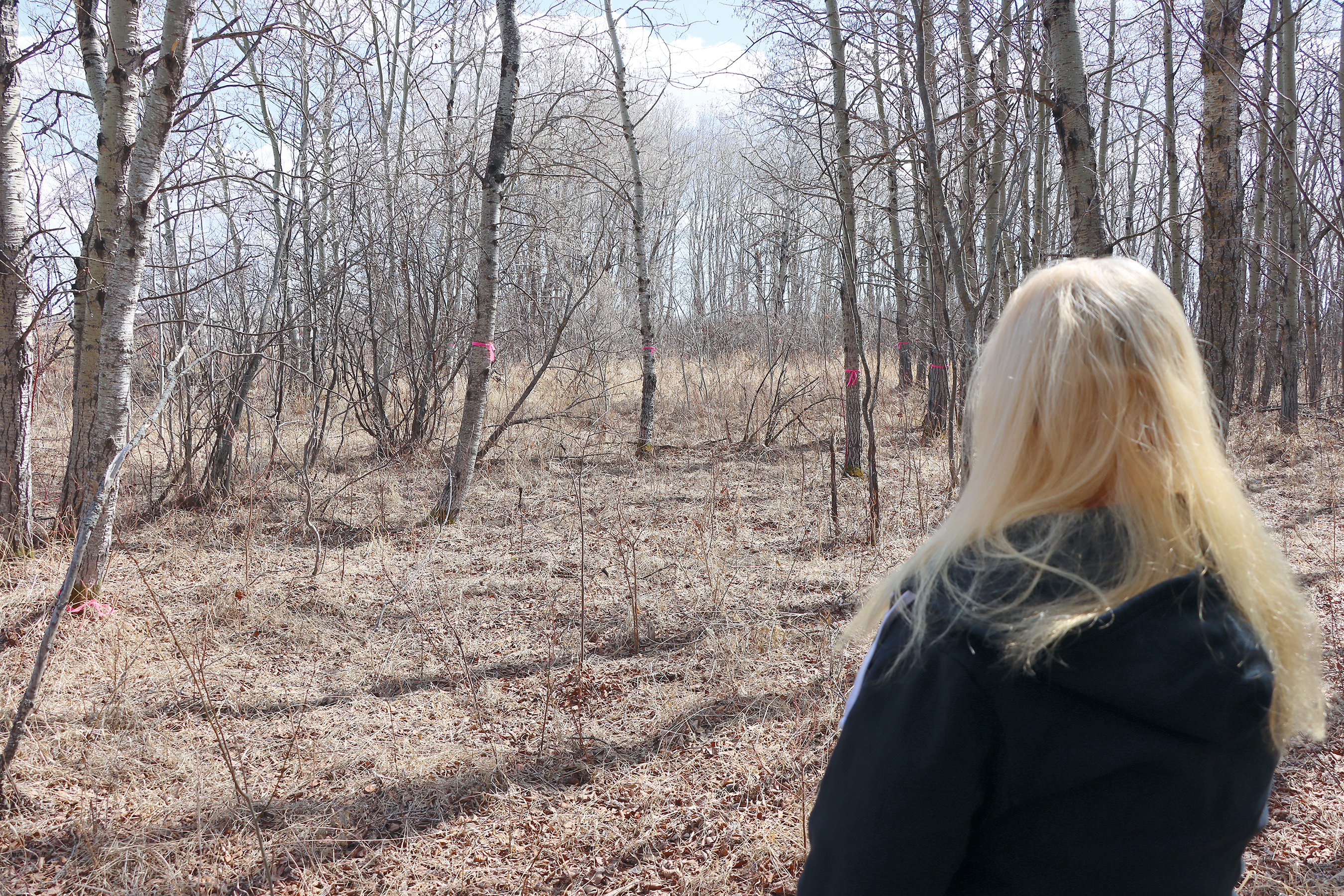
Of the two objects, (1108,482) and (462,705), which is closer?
(1108,482)

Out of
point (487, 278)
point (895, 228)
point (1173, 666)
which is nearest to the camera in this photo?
point (1173, 666)

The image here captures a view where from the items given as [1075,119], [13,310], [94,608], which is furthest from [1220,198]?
[13,310]

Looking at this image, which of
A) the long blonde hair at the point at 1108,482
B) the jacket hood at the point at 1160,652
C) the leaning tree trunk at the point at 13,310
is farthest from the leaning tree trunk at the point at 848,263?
the leaning tree trunk at the point at 13,310

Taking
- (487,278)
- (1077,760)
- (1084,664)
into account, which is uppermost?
(487,278)

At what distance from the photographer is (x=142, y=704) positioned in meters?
3.29

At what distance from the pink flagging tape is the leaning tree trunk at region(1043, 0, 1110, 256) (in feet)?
16.7

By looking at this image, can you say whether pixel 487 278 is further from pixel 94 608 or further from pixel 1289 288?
pixel 1289 288

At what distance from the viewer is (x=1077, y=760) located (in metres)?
0.80

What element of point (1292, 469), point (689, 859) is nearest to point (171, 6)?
point (689, 859)

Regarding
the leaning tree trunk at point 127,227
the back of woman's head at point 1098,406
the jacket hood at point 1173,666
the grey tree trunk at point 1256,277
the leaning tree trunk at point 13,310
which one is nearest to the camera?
the jacket hood at point 1173,666

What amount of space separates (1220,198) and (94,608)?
605cm

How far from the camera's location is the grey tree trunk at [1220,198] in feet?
11.7

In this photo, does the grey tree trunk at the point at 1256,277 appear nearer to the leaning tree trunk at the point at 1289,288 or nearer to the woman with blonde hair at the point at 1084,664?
the leaning tree trunk at the point at 1289,288

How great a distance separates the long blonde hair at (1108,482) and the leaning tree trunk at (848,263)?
4.23 meters
